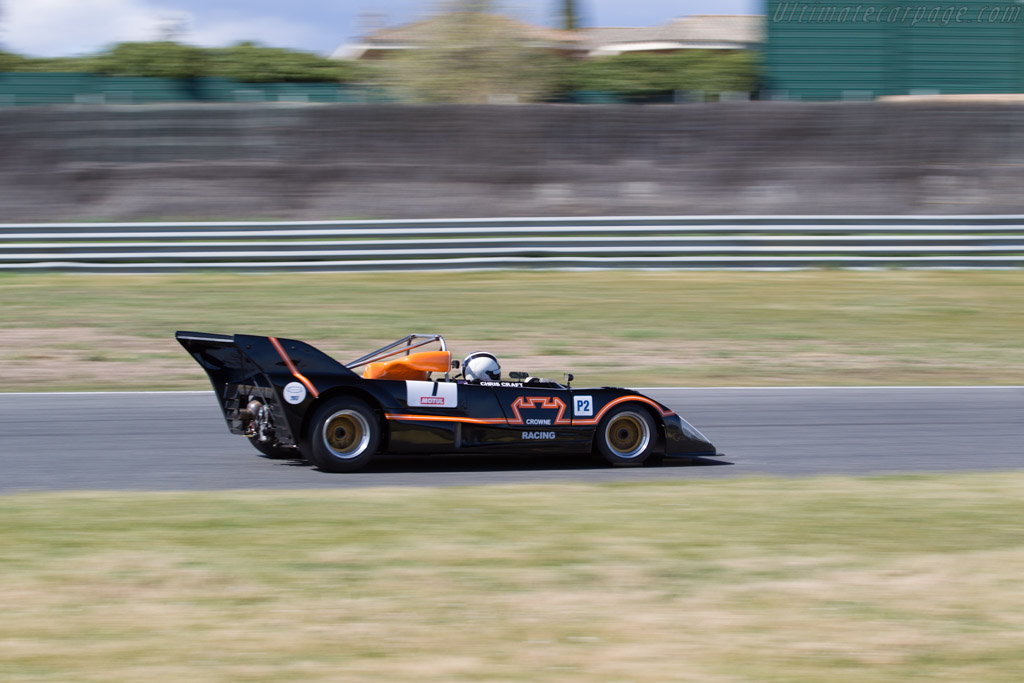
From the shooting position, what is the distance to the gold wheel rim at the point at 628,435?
297 inches

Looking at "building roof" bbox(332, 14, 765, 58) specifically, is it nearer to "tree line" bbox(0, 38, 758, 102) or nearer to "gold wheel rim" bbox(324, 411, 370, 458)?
"tree line" bbox(0, 38, 758, 102)

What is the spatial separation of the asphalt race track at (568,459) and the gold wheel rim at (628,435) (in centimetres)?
16

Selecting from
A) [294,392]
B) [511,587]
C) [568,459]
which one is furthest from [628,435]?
[511,587]

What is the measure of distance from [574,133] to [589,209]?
1.81 metres

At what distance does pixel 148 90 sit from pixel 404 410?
960 inches

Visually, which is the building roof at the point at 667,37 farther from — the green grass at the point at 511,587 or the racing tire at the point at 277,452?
the green grass at the point at 511,587

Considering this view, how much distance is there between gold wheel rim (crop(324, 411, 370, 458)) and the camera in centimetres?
702

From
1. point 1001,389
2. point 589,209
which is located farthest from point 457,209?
point 1001,389

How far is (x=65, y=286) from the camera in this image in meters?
16.1

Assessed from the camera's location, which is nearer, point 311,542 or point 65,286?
point 311,542

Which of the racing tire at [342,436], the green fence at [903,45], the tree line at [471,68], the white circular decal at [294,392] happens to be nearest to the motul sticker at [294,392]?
the white circular decal at [294,392]

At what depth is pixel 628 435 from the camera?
761 cm

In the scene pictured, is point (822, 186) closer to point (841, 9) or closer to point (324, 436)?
point (841, 9)

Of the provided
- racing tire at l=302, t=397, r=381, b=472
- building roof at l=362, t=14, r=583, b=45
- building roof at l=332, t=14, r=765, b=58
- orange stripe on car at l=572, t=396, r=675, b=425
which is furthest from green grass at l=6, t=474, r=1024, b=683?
building roof at l=332, t=14, r=765, b=58
